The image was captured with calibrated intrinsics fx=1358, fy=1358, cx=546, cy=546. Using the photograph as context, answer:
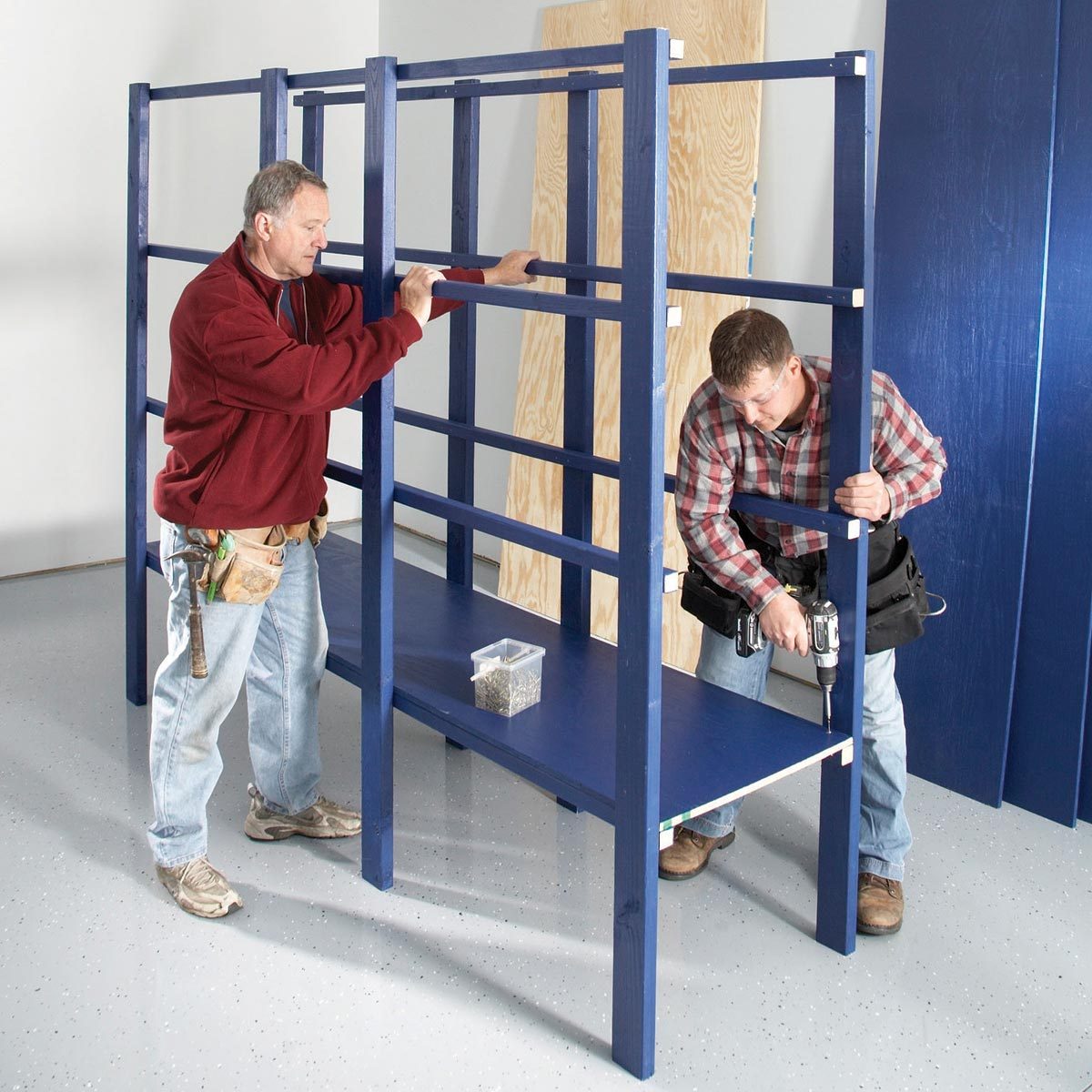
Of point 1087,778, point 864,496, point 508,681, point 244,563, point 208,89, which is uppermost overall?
point 208,89

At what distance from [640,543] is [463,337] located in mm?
1523

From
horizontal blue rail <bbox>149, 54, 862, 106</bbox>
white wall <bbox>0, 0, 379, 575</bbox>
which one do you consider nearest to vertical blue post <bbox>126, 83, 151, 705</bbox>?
horizontal blue rail <bbox>149, 54, 862, 106</bbox>

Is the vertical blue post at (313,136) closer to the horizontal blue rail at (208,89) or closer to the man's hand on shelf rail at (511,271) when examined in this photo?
the horizontal blue rail at (208,89)

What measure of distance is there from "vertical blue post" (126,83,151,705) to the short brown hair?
2074mm

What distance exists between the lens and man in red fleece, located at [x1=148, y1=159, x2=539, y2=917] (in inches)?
116

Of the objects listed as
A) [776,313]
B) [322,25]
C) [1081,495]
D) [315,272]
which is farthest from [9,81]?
[1081,495]

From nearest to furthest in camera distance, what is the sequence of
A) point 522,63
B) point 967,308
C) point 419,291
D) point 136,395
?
1. point 522,63
2. point 419,291
3. point 967,308
4. point 136,395

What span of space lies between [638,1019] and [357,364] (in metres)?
1.47

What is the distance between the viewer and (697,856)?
3484 millimetres

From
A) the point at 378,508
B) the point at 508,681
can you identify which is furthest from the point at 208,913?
the point at 378,508

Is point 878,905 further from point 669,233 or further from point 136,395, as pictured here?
point 136,395

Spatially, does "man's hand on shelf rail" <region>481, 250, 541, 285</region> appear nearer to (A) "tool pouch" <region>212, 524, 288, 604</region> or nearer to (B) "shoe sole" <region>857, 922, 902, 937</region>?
(A) "tool pouch" <region>212, 524, 288, 604</region>

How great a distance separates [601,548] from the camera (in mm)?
2729

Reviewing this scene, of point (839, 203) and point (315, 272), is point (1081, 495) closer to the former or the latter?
point (839, 203)
